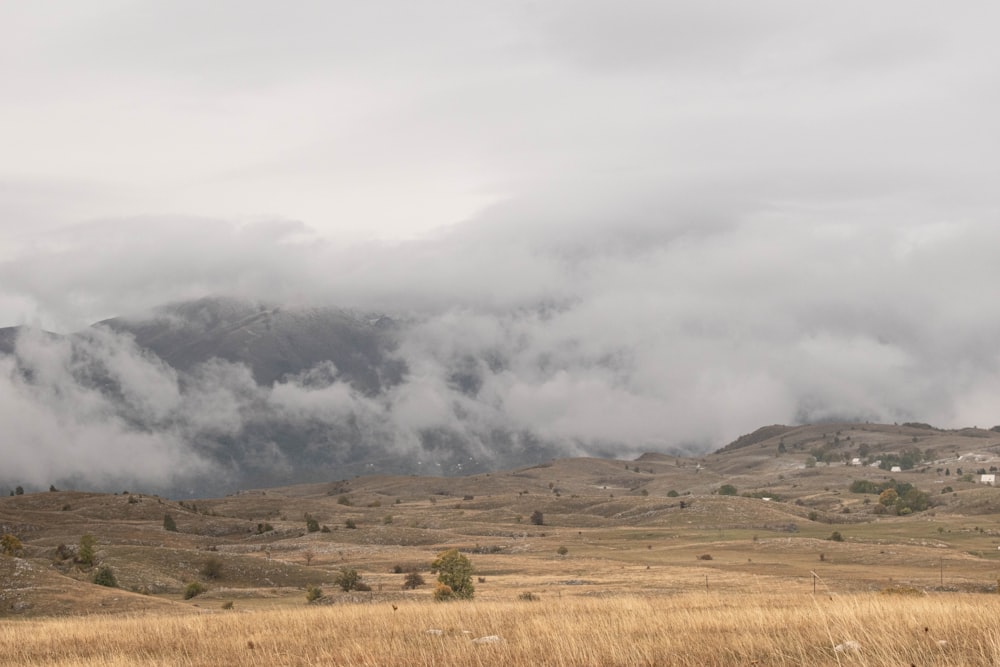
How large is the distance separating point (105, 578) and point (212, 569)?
16456 mm

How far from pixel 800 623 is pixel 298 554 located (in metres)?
112

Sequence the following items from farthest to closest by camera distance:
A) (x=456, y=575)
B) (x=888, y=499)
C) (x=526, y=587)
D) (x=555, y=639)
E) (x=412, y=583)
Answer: (x=888, y=499) → (x=412, y=583) → (x=526, y=587) → (x=456, y=575) → (x=555, y=639)

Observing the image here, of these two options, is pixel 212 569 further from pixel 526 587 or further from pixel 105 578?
pixel 526 587

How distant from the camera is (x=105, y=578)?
2653 inches

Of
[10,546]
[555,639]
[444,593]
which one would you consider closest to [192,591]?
[444,593]

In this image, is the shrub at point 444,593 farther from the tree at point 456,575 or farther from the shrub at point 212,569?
the shrub at point 212,569

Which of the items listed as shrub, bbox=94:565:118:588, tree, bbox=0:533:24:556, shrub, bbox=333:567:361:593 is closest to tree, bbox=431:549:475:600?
shrub, bbox=333:567:361:593

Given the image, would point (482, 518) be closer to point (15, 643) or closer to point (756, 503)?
point (756, 503)

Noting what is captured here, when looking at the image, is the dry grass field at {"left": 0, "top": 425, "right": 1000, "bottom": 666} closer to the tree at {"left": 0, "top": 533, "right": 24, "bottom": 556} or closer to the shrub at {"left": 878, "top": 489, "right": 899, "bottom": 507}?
the tree at {"left": 0, "top": 533, "right": 24, "bottom": 556}

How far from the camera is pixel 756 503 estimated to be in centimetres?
18012

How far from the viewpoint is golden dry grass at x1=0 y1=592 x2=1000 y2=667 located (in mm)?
17250

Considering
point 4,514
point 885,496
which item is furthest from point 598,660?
point 885,496

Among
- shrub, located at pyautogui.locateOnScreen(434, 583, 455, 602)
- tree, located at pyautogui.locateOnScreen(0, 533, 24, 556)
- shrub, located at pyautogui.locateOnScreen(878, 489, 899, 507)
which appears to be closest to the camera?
shrub, located at pyautogui.locateOnScreen(434, 583, 455, 602)

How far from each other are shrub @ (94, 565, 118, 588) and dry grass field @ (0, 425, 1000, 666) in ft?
3.29
